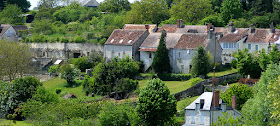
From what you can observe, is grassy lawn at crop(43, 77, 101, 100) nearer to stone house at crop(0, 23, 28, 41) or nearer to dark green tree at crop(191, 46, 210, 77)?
dark green tree at crop(191, 46, 210, 77)

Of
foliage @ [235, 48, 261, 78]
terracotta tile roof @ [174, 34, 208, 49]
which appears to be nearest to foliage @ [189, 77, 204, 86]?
foliage @ [235, 48, 261, 78]

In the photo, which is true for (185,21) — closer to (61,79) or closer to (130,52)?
(130,52)

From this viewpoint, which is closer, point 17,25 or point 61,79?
point 61,79

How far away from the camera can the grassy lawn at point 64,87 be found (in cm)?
5465

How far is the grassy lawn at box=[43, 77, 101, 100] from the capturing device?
54.7m

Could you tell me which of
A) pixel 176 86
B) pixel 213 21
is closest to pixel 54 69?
pixel 176 86

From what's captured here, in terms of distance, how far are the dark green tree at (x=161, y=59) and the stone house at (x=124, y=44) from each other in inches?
173

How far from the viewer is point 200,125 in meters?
39.7

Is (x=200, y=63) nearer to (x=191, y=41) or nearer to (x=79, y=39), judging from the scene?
(x=191, y=41)

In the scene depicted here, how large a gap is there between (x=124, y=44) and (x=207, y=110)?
23514mm

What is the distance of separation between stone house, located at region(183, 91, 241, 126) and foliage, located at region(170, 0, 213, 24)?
41.1m

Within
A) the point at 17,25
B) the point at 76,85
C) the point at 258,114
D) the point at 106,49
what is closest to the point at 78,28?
the point at 17,25

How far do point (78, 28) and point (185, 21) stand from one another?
1622 centimetres

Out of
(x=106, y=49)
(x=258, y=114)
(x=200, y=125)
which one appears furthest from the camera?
(x=106, y=49)
